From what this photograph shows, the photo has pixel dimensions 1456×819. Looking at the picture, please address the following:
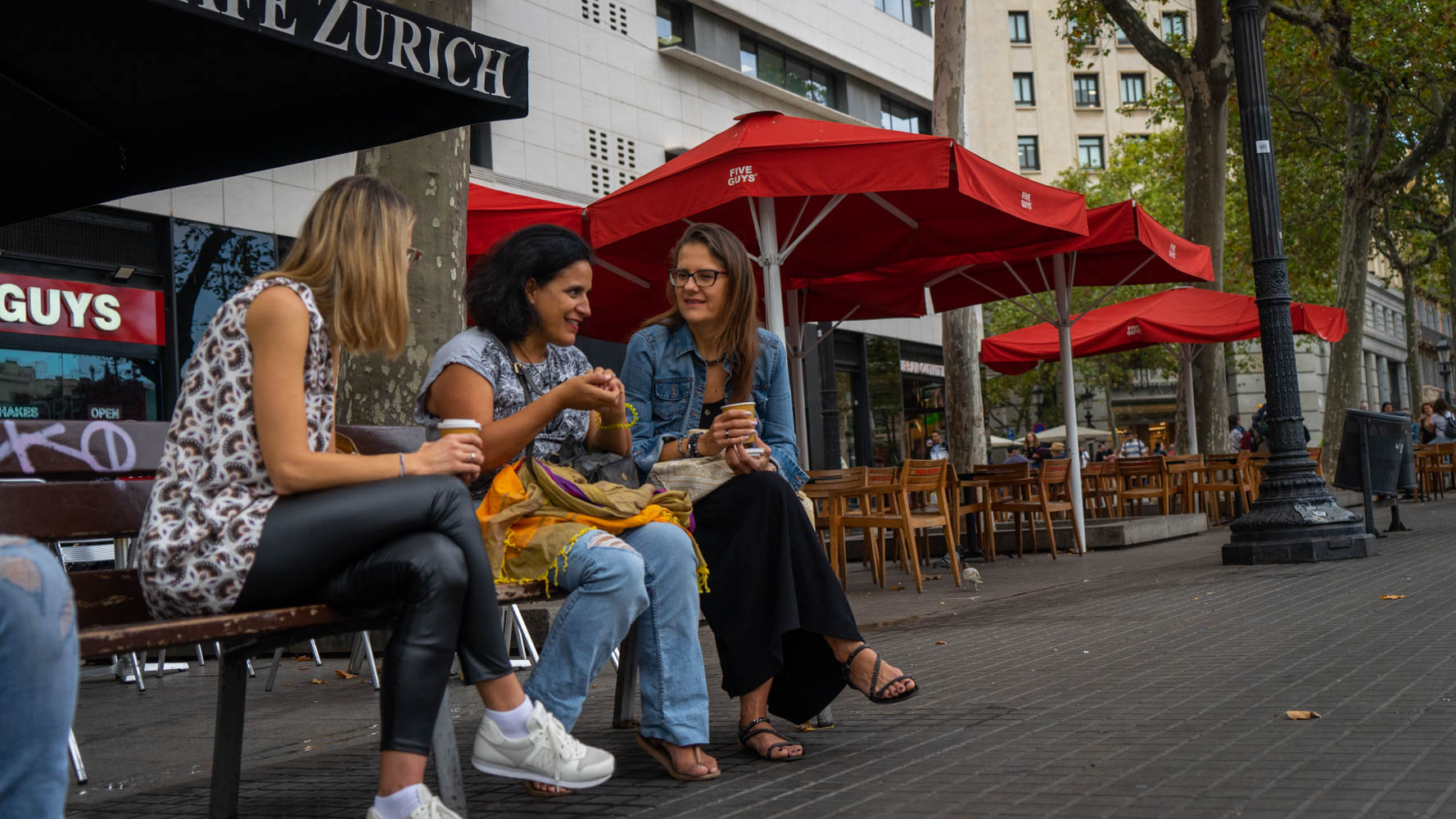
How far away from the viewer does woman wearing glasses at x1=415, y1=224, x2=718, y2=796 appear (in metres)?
3.40

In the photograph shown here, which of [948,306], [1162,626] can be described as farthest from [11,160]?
[948,306]

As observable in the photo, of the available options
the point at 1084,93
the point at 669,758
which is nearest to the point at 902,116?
the point at 669,758

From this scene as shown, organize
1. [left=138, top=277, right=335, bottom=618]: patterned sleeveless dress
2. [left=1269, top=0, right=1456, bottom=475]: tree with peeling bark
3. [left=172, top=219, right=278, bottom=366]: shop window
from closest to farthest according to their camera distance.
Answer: [left=138, top=277, right=335, bottom=618]: patterned sleeveless dress, [left=172, top=219, right=278, bottom=366]: shop window, [left=1269, top=0, right=1456, bottom=475]: tree with peeling bark

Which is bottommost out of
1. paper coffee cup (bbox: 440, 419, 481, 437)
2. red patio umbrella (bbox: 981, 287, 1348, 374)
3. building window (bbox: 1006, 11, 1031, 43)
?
paper coffee cup (bbox: 440, 419, 481, 437)

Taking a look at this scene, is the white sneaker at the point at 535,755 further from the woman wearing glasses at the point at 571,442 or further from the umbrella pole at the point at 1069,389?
the umbrella pole at the point at 1069,389

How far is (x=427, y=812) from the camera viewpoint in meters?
2.74

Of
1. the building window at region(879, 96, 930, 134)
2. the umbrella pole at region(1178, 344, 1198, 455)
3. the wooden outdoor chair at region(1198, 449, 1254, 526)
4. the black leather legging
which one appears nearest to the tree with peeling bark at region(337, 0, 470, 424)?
the black leather legging

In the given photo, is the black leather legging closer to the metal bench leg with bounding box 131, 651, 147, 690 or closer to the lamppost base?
the metal bench leg with bounding box 131, 651, 147, 690

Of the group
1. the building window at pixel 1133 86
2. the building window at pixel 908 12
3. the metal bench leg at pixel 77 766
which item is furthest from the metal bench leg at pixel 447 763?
the building window at pixel 1133 86

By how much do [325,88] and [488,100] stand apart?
647mm

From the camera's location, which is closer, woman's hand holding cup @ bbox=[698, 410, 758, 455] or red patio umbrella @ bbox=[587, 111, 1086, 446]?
woman's hand holding cup @ bbox=[698, 410, 758, 455]

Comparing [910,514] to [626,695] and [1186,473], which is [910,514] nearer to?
[626,695]

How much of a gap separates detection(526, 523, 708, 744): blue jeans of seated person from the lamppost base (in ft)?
24.9

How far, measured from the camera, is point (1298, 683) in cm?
464
